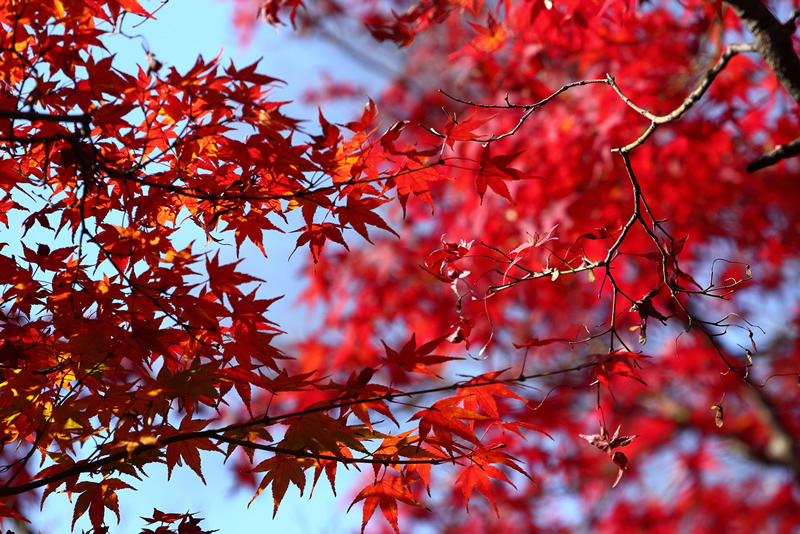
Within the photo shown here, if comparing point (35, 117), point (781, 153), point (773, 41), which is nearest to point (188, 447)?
point (35, 117)

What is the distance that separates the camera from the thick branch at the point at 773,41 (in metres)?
1.22

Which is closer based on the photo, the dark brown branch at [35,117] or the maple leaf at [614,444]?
the dark brown branch at [35,117]

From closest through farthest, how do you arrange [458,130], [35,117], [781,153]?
1. [35,117]
2. [781,153]
3. [458,130]

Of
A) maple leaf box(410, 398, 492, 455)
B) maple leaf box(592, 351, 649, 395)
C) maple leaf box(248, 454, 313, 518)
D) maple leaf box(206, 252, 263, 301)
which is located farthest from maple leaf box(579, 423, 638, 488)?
maple leaf box(206, 252, 263, 301)

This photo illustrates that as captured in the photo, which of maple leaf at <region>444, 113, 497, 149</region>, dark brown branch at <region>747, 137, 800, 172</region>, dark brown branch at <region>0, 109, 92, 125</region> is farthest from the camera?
maple leaf at <region>444, 113, 497, 149</region>

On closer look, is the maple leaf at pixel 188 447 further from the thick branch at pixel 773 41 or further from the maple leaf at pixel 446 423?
the thick branch at pixel 773 41

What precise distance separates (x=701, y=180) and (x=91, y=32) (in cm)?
353

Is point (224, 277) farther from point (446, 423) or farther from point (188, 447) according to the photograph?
point (446, 423)

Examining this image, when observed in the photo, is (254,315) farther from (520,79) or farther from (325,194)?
(520,79)

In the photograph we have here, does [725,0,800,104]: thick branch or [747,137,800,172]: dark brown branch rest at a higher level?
[725,0,800,104]: thick branch

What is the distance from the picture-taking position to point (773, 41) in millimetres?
1222

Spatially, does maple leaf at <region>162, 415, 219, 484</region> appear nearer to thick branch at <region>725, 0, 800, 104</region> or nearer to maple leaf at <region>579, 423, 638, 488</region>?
maple leaf at <region>579, 423, 638, 488</region>

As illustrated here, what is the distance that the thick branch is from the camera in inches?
47.9

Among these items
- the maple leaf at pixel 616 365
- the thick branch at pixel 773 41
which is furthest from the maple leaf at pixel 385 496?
the thick branch at pixel 773 41
